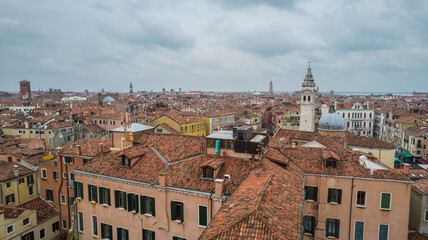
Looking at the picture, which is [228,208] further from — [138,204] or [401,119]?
[401,119]

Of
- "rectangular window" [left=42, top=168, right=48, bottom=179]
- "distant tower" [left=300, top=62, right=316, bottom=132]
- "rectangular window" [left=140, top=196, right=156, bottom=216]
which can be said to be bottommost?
"rectangular window" [left=42, top=168, right=48, bottom=179]

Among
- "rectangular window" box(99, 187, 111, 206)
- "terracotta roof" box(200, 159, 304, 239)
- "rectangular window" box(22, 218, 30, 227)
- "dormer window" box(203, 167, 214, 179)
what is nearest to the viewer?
"terracotta roof" box(200, 159, 304, 239)

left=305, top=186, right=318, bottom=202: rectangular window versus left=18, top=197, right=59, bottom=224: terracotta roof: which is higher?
left=305, top=186, right=318, bottom=202: rectangular window

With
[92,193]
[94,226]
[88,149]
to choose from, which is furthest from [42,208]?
[92,193]

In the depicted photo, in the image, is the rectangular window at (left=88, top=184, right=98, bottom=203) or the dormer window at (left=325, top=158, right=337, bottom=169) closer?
the dormer window at (left=325, top=158, right=337, bottom=169)

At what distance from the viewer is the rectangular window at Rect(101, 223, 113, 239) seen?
2104 centimetres

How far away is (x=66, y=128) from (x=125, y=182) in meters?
45.2

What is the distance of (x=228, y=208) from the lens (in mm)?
12977

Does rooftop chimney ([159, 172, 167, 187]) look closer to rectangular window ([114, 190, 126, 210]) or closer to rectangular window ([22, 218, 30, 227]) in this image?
rectangular window ([114, 190, 126, 210])

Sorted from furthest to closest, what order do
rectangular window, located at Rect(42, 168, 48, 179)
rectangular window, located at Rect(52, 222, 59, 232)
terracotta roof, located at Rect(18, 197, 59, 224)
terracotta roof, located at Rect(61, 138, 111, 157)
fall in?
1. rectangular window, located at Rect(42, 168, 48, 179)
2. rectangular window, located at Rect(52, 222, 59, 232)
3. terracotta roof, located at Rect(18, 197, 59, 224)
4. terracotta roof, located at Rect(61, 138, 111, 157)

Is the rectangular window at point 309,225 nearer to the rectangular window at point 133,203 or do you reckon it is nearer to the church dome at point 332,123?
the rectangular window at point 133,203

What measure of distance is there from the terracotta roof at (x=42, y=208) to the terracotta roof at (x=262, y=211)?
895 inches

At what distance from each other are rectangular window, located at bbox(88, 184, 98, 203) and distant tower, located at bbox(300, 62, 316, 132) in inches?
1934

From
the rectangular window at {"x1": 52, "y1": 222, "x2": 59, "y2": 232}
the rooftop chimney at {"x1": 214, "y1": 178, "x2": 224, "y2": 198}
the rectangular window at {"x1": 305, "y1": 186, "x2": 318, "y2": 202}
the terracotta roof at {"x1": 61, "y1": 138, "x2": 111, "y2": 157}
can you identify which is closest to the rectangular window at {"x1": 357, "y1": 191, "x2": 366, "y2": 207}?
the rectangular window at {"x1": 305, "y1": 186, "x2": 318, "y2": 202}
